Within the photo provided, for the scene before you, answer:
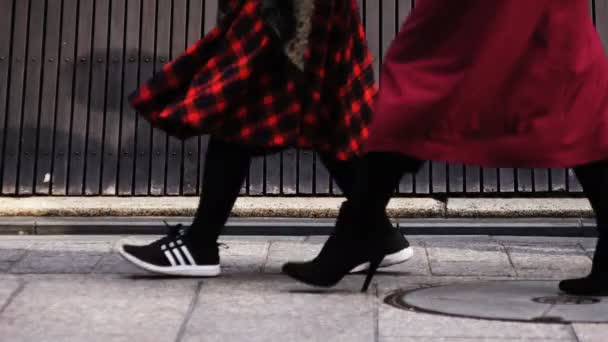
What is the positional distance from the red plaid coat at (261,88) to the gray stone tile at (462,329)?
38.4 inches

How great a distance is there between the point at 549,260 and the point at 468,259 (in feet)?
1.06

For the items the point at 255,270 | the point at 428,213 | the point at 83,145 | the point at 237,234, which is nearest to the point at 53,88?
the point at 83,145

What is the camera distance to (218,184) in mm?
4273

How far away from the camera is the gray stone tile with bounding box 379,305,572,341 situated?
3.21 m

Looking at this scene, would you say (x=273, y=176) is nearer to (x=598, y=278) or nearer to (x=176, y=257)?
(x=176, y=257)

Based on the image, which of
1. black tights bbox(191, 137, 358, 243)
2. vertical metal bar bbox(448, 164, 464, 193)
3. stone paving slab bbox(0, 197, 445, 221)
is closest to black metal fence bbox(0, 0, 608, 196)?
stone paving slab bbox(0, 197, 445, 221)

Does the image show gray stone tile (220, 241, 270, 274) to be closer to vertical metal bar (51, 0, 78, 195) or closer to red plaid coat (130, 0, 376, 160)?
red plaid coat (130, 0, 376, 160)

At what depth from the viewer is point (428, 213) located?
643 cm

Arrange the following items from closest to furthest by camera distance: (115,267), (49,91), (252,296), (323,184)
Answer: (252,296)
(115,267)
(323,184)
(49,91)

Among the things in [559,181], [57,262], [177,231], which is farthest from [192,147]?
[177,231]

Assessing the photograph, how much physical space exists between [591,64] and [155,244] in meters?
1.64

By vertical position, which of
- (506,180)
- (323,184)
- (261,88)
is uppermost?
Answer: (261,88)

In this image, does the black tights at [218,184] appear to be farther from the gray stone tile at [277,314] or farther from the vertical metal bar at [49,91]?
the vertical metal bar at [49,91]

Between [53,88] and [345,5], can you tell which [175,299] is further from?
[53,88]
